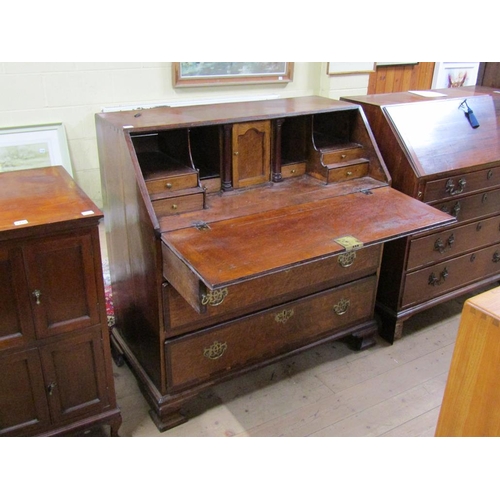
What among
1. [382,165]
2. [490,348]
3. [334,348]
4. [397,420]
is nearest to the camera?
[490,348]

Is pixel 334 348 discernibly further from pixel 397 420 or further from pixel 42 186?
pixel 42 186

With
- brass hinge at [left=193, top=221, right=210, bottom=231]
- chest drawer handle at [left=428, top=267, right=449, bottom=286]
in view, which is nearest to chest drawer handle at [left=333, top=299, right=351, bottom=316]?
chest drawer handle at [left=428, top=267, right=449, bottom=286]

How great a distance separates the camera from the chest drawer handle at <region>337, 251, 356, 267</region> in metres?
2.06

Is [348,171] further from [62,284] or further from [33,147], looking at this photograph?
[33,147]

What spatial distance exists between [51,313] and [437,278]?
1783 millimetres

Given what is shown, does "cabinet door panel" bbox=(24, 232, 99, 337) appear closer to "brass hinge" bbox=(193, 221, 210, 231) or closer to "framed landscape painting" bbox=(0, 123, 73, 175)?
"brass hinge" bbox=(193, 221, 210, 231)

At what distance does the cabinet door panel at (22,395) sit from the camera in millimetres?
1565

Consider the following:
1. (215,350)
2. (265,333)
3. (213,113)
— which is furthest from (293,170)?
(215,350)

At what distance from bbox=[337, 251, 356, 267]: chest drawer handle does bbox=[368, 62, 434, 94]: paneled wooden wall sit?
284cm

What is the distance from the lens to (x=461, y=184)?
7.83 ft

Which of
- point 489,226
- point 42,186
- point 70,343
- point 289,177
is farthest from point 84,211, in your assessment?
point 489,226

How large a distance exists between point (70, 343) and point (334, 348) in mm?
1297

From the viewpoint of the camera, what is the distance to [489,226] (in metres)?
2.64

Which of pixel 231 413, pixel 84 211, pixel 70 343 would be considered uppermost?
pixel 84 211
